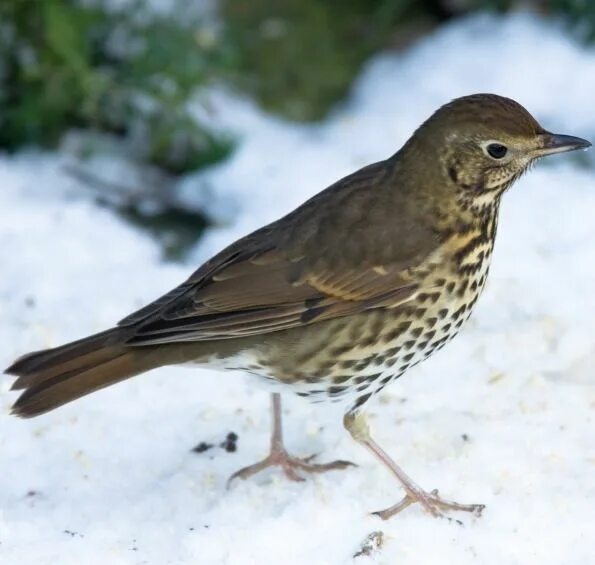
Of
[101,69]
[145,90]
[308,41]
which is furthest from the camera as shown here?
[308,41]

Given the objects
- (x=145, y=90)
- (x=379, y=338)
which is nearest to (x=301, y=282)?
(x=379, y=338)

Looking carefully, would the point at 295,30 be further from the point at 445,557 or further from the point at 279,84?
the point at 445,557

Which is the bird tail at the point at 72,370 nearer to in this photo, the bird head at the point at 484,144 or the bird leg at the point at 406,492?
the bird leg at the point at 406,492

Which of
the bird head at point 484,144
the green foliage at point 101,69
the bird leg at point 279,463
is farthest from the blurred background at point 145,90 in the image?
the bird head at point 484,144

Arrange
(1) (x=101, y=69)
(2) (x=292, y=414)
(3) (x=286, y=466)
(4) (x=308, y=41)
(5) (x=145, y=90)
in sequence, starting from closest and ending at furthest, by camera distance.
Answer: (3) (x=286, y=466), (2) (x=292, y=414), (5) (x=145, y=90), (1) (x=101, y=69), (4) (x=308, y=41)

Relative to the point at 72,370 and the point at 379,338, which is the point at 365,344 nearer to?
the point at 379,338

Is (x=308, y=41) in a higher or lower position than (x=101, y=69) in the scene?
higher

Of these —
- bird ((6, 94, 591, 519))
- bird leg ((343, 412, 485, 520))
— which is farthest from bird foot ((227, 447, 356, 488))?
bird ((6, 94, 591, 519))
